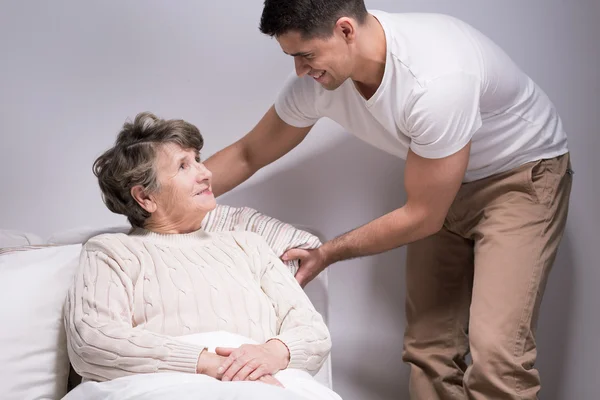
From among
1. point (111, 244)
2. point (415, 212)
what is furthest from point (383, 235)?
point (111, 244)

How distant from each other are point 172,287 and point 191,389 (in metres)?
0.38

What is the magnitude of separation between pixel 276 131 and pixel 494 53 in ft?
2.16

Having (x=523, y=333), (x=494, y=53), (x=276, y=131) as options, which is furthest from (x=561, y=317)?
(x=276, y=131)

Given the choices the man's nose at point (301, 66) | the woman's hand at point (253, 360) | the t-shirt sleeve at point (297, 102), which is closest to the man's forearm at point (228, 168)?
the t-shirt sleeve at point (297, 102)

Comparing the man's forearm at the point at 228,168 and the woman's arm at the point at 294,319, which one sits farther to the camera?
the man's forearm at the point at 228,168

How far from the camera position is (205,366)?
162 centimetres

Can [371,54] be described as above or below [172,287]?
above

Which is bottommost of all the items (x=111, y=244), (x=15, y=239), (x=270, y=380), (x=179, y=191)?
(x=270, y=380)

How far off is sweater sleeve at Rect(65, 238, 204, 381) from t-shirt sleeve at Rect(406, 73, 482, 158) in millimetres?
764

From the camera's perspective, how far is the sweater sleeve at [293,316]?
1729 mm

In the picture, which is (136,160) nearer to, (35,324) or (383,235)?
(35,324)

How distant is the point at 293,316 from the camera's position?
1809 millimetres

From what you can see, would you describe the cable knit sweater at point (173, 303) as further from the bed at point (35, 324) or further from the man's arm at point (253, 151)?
the man's arm at point (253, 151)

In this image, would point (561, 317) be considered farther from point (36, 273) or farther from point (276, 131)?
point (36, 273)
